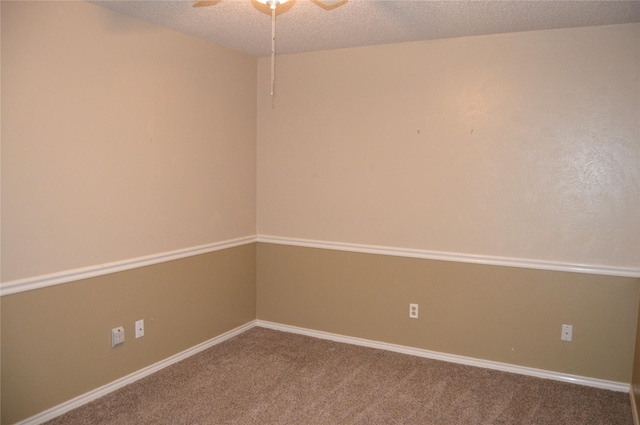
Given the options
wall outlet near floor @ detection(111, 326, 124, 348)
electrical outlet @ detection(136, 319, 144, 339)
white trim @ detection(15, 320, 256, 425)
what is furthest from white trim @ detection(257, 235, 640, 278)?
wall outlet near floor @ detection(111, 326, 124, 348)

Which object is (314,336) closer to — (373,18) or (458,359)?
(458,359)

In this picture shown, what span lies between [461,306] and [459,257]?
0.36 metres

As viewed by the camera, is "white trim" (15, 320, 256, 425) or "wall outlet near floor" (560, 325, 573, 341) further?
"wall outlet near floor" (560, 325, 573, 341)

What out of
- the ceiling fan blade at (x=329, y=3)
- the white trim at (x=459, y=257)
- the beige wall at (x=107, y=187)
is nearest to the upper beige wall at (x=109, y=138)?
the beige wall at (x=107, y=187)

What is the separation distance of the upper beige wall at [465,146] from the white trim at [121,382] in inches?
39.2

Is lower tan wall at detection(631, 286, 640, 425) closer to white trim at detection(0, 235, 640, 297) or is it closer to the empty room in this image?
the empty room

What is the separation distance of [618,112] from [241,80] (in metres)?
2.72

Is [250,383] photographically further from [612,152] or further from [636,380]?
[612,152]

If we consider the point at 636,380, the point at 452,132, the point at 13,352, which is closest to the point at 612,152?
the point at 452,132

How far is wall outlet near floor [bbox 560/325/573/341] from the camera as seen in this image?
3057 mm

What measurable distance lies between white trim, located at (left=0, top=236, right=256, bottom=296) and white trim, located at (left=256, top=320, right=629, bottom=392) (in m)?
0.93

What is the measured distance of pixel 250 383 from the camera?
3.00m

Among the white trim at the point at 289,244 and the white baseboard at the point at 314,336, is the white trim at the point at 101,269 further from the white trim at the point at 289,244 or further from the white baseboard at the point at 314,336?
the white baseboard at the point at 314,336

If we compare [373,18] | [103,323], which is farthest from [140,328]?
[373,18]
